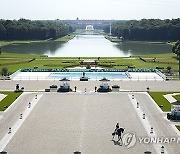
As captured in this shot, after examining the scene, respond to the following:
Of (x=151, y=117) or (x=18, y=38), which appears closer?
(x=151, y=117)

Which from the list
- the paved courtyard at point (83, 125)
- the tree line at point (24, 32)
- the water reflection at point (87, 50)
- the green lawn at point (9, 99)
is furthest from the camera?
the tree line at point (24, 32)

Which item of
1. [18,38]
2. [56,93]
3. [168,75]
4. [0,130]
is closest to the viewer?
[0,130]

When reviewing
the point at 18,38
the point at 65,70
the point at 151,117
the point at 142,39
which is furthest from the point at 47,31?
the point at 151,117

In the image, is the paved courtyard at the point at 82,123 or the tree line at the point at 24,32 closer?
the paved courtyard at the point at 82,123

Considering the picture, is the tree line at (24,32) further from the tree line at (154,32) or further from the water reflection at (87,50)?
the water reflection at (87,50)

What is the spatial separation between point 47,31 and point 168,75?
350 feet

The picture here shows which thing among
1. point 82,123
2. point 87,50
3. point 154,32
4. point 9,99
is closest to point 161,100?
point 82,123

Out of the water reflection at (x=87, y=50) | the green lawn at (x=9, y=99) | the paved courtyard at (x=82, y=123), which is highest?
the paved courtyard at (x=82, y=123)

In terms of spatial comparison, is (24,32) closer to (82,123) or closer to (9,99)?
(9,99)

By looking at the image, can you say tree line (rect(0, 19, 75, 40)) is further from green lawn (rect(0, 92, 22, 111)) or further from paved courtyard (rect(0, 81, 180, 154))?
paved courtyard (rect(0, 81, 180, 154))

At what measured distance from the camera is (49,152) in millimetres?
23125

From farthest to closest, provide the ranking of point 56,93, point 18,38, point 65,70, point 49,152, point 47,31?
point 47,31
point 18,38
point 65,70
point 56,93
point 49,152

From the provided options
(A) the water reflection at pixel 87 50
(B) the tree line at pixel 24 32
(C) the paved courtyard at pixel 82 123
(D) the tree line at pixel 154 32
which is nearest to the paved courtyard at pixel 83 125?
(C) the paved courtyard at pixel 82 123

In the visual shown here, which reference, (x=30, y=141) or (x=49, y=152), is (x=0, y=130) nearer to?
(x=30, y=141)
